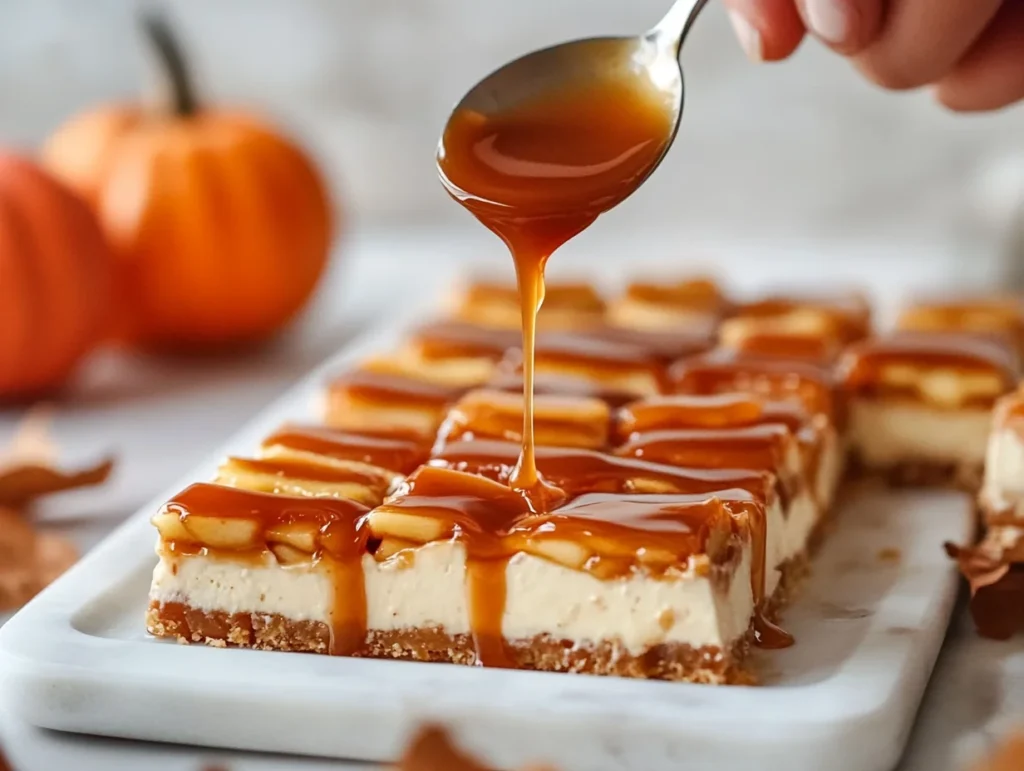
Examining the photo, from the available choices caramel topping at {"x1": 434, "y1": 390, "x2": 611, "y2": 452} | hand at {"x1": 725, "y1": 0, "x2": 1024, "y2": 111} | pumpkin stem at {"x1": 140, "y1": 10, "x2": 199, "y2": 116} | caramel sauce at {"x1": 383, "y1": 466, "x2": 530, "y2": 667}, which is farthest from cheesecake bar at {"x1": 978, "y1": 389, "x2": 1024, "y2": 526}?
pumpkin stem at {"x1": 140, "y1": 10, "x2": 199, "y2": 116}

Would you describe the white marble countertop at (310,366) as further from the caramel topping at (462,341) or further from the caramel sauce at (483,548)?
the caramel topping at (462,341)

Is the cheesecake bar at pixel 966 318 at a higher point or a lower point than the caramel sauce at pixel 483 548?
higher

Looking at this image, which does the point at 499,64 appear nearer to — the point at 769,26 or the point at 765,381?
the point at 765,381

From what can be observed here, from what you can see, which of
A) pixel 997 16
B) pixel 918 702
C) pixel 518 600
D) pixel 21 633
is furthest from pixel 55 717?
pixel 997 16

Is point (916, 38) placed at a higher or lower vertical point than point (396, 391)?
higher

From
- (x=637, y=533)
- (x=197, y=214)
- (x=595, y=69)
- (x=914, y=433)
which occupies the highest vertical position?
(x=595, y=69)

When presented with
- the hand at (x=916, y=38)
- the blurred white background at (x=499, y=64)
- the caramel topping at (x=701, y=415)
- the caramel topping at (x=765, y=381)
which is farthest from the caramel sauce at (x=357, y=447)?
the blurred white background at (x=499, y=64)

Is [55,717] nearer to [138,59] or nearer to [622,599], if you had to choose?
[622,599]

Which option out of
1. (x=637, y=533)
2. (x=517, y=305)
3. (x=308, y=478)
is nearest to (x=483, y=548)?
(x=637, y=533)

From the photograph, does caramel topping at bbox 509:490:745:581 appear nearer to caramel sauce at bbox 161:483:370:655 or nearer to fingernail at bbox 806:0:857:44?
caramel sauce at bbox 161:483:370:655

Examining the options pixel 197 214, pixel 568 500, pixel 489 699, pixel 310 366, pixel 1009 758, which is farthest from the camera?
pixel 310 366
